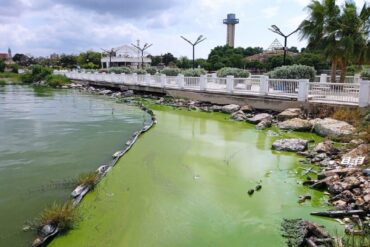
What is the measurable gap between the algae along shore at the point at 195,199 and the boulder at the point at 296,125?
2.05 metres

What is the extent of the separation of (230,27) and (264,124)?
82614 mm

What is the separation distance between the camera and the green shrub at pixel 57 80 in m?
37.8

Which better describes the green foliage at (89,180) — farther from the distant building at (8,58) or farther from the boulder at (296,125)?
the distant building at (8,58)

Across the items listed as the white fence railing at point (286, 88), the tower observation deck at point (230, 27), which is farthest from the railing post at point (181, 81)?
the tower observation deck at point (230, 27)

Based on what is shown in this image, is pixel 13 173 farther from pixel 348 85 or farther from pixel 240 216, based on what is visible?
pixel 348 85

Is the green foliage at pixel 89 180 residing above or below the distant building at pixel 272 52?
below

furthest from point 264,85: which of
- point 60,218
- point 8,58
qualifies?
point 8,58

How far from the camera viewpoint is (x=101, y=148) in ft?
31.1

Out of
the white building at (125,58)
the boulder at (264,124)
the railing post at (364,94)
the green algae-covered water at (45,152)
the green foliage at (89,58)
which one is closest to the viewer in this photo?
the green algae-covered water at (45,152)

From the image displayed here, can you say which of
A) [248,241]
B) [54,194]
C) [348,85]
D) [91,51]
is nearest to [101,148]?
[54,194]

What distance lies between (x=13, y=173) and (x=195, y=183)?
385 cm

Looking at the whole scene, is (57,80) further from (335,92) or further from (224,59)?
(335,92)

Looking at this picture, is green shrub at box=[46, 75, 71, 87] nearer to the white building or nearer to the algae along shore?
the white building

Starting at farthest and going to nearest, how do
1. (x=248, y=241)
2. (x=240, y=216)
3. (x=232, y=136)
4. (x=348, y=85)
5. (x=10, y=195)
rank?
(x=348, y=85), (x=232, y=136), (x=10, y=195), (x=240, y=216), (x=248, y=241)
